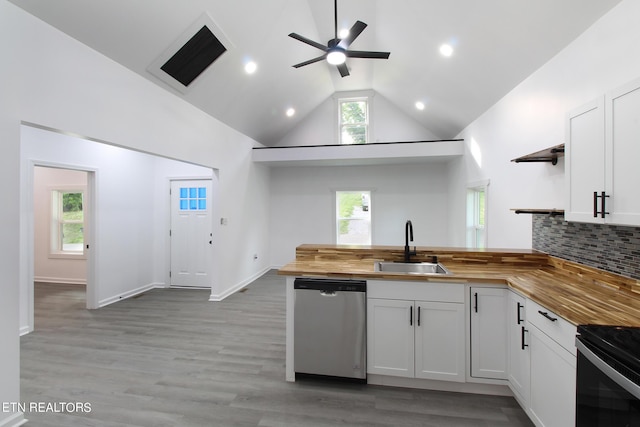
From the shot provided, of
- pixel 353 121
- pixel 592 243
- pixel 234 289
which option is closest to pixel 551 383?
pixel 592 243

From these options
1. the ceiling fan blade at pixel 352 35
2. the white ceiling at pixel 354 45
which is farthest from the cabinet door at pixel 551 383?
the ceiling fan blade at pixel 352 35

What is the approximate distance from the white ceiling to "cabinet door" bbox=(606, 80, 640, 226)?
1061 mm

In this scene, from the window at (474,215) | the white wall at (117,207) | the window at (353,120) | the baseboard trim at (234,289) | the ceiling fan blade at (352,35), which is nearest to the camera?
the ceiling fan blade at (352,35)

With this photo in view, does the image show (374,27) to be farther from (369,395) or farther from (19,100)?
(369,395)

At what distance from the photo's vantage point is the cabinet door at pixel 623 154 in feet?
4.95

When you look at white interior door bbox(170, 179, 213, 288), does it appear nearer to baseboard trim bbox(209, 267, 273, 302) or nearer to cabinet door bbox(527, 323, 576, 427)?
baseboard trim bbox(209, 267, 273, 302)

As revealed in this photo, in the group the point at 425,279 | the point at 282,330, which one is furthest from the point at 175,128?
the point at 425,279

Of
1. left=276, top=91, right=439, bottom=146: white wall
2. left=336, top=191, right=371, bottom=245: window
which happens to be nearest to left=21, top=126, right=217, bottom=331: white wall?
left=276, top=91, right=439, bottom=146: white wall

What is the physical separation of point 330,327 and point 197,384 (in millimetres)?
1245

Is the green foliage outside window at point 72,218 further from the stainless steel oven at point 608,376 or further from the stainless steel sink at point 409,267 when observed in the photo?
the stainless steel oven at point 608,376

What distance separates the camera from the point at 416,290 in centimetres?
232

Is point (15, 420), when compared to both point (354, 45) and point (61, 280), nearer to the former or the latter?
point (61, 280)

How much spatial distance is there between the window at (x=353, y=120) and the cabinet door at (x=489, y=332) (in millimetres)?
5115

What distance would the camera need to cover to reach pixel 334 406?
220cm
